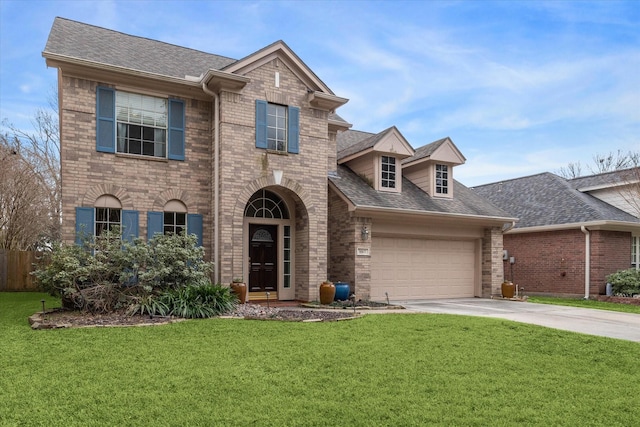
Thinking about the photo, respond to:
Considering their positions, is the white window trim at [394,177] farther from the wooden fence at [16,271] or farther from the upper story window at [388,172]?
the wooden fence at [16,271]

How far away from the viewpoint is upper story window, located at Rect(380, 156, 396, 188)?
55.4 ft

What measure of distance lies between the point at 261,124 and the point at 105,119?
4144 millimetres

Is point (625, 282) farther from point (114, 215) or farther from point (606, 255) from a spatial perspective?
point (114, 215)

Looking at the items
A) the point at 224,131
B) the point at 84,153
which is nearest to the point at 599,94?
the point at 224,131

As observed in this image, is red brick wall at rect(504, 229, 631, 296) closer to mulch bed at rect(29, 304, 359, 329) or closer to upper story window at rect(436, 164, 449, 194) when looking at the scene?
upper story window at rect(436, 164, 449, 194)

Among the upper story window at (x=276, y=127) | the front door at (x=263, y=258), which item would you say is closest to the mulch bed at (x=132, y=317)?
the front door at (x=263, y=258)

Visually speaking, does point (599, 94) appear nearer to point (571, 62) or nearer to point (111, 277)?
point (571, 62)

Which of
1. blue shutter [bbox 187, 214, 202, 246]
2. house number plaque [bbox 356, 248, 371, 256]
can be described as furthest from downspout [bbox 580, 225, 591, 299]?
blue shutter [bbox 187, 214, 202, 246]

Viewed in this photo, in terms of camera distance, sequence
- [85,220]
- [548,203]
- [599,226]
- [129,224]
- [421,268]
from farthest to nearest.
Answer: [548,203], [599,226], [421,268], [129,224], [85,220]

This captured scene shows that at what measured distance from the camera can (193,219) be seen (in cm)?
1341

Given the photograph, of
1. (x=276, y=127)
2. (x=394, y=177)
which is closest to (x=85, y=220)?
(x=276, y=127)

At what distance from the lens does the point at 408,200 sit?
16.7 meters

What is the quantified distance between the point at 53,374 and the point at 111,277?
541cm

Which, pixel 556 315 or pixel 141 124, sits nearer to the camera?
pixel 556 315
